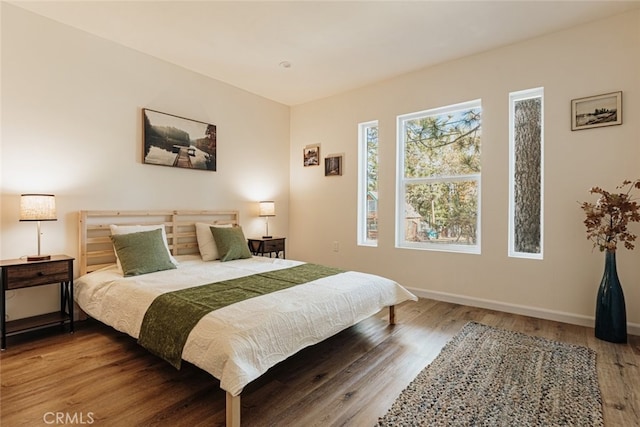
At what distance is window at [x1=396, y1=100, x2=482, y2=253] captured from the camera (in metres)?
3.68

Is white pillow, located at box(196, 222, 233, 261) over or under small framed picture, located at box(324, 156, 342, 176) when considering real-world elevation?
under

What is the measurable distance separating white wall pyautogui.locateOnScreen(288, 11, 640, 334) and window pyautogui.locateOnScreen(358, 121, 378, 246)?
100 mm

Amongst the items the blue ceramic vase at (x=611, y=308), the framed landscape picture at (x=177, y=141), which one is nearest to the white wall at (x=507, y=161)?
the blue ceramic vase at (x=611, y=308)

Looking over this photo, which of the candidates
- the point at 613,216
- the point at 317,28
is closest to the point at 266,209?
the point at 317,28

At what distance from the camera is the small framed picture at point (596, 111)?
9.21 feet

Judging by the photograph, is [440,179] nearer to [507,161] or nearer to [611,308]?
[507,161]

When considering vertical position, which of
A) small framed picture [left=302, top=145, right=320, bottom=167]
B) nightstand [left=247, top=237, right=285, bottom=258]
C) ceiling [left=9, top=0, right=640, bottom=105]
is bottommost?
nightstand [left=247, top=237, right=285, bottom=258]

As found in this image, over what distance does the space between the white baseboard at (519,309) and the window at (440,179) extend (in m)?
0.54

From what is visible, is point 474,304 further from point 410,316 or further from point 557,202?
point 557,202

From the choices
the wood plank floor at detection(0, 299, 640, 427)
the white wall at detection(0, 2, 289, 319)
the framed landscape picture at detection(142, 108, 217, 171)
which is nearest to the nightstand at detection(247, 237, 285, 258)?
the white wall at detection(0, 2, 289, 319)

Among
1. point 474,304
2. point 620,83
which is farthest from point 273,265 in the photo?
point 620,83

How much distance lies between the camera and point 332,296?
7.72 ft

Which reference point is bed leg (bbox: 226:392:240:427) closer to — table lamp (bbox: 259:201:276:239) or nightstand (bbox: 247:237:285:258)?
nightstand (bbox: 247:237:285:258)

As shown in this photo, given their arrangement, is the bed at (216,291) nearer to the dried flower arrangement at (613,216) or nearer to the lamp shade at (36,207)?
the lamp shade at (36,207)
